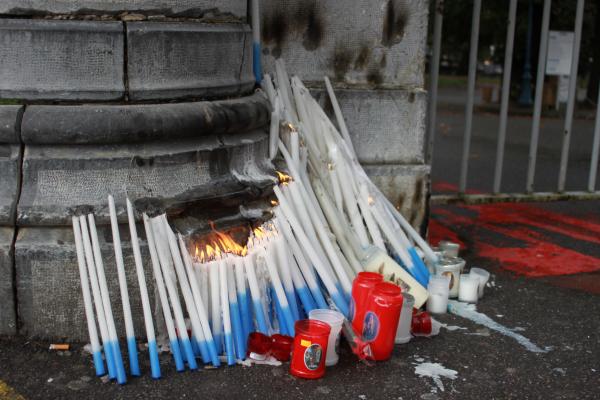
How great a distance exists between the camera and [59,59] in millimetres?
3473

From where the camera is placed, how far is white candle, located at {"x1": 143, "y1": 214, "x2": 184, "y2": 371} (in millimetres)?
3375

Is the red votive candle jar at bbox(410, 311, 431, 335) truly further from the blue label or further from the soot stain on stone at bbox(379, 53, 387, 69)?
the soot stain on stone at bbox(379, 53, 387, 69)

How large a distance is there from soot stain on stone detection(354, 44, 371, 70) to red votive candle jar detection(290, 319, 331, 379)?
7.20 feet

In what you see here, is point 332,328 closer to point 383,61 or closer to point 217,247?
point 217,247

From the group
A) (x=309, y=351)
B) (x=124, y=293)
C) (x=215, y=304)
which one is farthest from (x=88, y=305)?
(x=309, y=351)

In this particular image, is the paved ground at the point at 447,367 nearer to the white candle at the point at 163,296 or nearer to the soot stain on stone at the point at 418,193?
the white candle at the point at 163,296

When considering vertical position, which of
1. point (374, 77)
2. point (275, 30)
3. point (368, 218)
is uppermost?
point (275, 30)

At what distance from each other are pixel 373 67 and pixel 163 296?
7.62ft

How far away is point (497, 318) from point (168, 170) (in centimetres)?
194

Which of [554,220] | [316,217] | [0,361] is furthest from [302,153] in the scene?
[554,220]

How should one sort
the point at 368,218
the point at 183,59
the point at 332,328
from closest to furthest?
the point at 332,328
the point at 183,59
the point at 368,218

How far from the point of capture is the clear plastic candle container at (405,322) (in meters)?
3.72

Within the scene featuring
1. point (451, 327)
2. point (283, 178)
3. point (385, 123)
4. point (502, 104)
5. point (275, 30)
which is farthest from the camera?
point (502, 104)

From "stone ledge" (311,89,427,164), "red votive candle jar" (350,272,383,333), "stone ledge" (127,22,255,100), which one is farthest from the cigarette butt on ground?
"stone ledge" (311,89,427,164)
